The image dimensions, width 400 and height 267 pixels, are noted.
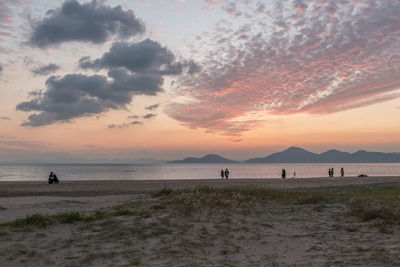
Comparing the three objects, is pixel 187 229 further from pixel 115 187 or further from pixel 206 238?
pixel 115 187

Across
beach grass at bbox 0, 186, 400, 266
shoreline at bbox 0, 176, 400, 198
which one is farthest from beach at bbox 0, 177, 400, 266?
shoreline at bbox 0, 176, 400, 198

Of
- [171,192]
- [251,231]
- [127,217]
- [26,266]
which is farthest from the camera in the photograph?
[171,192]

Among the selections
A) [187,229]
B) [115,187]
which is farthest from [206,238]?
[115,187]

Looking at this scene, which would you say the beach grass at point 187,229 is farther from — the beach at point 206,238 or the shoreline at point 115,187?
the shoreline at point 115,187

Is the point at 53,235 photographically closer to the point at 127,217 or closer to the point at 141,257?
the point at 127,217

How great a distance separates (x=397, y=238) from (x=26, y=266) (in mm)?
10269

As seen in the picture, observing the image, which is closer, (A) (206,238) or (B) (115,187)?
(A) (206,238)

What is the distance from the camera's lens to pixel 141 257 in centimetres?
834

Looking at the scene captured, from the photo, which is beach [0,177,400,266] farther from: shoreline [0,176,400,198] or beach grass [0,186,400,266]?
shoreline [0,176,400,198]

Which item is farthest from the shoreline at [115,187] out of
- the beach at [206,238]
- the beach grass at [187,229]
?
the beach at [206,238]

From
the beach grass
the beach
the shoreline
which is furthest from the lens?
the shoreline

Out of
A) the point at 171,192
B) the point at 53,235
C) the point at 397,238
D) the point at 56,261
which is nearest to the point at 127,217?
the point at 53,235

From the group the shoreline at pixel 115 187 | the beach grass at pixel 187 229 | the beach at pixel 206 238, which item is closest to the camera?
the beach at pixel 206 238

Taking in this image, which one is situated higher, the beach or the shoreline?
the beach
